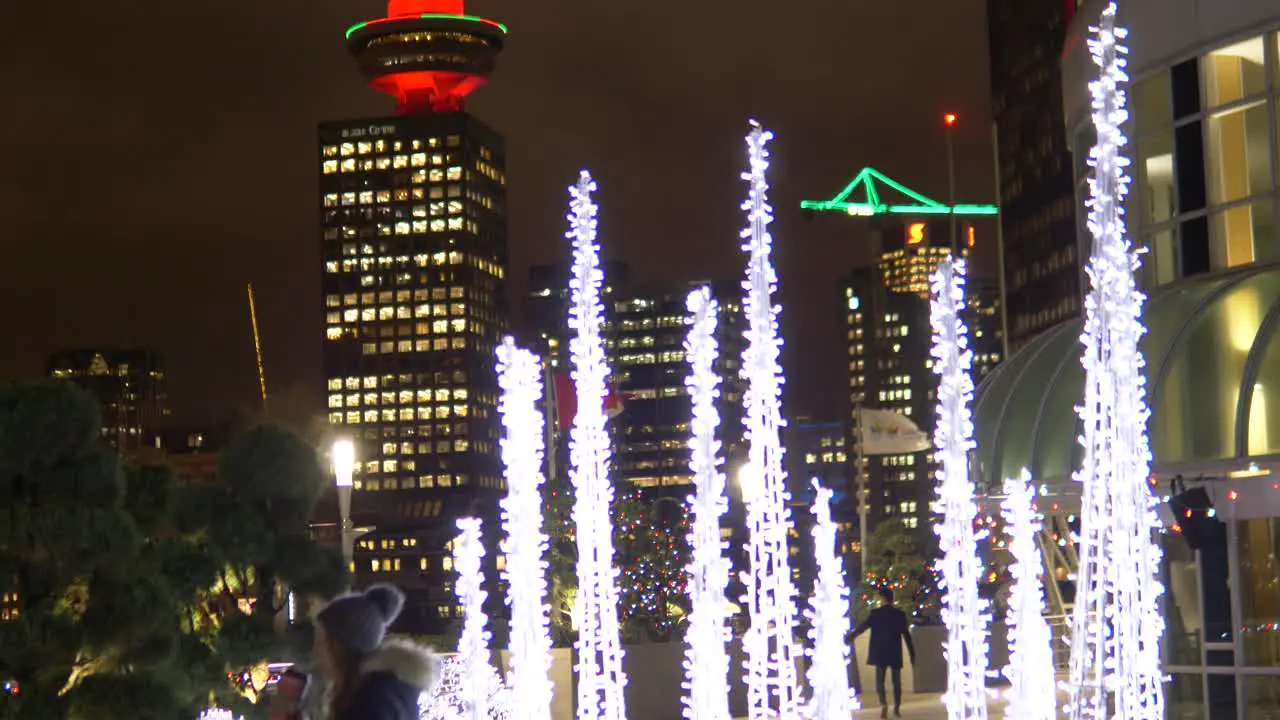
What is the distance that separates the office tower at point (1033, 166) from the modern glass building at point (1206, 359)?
81.6 m

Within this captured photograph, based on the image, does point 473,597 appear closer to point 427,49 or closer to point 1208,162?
→ point 1208,162

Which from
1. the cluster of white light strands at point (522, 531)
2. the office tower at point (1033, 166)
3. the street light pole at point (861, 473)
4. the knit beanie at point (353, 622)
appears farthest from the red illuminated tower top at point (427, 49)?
the knit beanie at point (353, 622)

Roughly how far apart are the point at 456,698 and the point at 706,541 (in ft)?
18.8

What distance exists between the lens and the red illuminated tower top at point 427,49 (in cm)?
18475

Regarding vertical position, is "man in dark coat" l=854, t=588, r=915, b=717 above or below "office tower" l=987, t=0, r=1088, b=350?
below

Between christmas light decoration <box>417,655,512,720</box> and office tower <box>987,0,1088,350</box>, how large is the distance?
85106 millimetres

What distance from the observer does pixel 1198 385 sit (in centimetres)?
1841

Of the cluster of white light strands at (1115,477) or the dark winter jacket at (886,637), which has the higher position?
the cluster of white light strands at (1115,477)

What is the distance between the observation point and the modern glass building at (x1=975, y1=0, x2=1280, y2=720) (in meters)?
17.8

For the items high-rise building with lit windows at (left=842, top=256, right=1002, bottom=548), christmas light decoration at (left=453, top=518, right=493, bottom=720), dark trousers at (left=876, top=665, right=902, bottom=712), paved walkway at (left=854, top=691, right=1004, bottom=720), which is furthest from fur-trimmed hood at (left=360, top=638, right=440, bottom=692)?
high-rise building with lit windows at (left=842, top=256, right=1002, bottom=548)

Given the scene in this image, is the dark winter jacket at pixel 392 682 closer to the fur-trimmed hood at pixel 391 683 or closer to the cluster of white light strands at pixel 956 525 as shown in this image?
the fur-trimmed hood at pixel 391 683

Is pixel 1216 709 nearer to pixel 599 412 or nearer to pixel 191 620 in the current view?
pixel 599 412

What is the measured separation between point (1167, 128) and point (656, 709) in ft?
27.4

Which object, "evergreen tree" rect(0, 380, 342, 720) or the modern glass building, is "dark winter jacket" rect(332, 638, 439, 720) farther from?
the modern glass building
